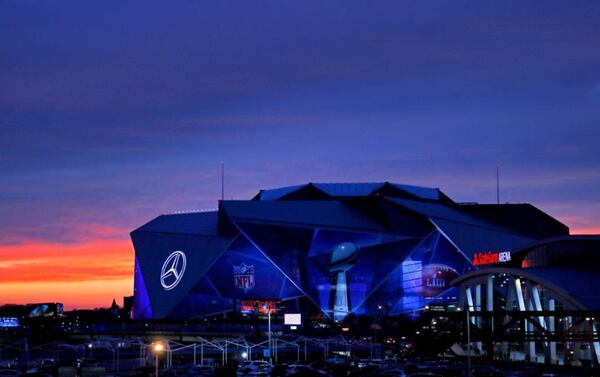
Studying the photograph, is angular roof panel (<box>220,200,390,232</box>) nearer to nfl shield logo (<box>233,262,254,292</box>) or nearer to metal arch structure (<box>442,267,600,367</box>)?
nfl shield logo (<box>233,262,254,292</box>)

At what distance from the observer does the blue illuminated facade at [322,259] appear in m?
177

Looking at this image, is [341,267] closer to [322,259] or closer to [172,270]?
[322,259]

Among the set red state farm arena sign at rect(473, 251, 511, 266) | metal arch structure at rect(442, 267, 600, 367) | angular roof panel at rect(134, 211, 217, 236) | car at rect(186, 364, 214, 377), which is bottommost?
car at rect(186, 364, 214, 377)

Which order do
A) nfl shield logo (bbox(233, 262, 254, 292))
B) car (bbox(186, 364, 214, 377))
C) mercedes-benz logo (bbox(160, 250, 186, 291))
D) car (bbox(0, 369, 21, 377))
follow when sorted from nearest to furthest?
car (bbox(0, 369, 21, 377))
car (bbox(186, 364, 214, 377))
nfl shield logo (bbox(233, 262, 254, 292))
mercedes-benz logo (bbox(160, 250, 186, 291))

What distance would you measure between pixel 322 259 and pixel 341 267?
12.8ft

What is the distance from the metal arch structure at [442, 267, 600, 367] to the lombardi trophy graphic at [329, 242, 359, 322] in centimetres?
5132

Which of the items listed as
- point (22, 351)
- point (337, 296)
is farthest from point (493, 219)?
point (22, 351)

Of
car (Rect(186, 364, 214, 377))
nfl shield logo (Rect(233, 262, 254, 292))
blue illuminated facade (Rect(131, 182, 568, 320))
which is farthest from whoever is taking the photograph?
nfl shield logo (Rect(233, 262, 254, 292))

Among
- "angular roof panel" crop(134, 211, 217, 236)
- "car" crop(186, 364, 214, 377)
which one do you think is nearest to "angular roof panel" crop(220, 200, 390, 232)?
"angular roof panel" crop(134, 211, 217, 236)

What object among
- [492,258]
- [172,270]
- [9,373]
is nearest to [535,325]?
[9,373]

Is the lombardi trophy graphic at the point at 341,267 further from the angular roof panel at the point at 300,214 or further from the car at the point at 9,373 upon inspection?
the car at the point at 9,373

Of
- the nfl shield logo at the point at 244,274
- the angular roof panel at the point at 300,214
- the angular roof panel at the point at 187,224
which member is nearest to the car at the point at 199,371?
the angular roof panel at the point at 300,214

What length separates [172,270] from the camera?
183 m

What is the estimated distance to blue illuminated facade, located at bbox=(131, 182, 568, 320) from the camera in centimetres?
17725
